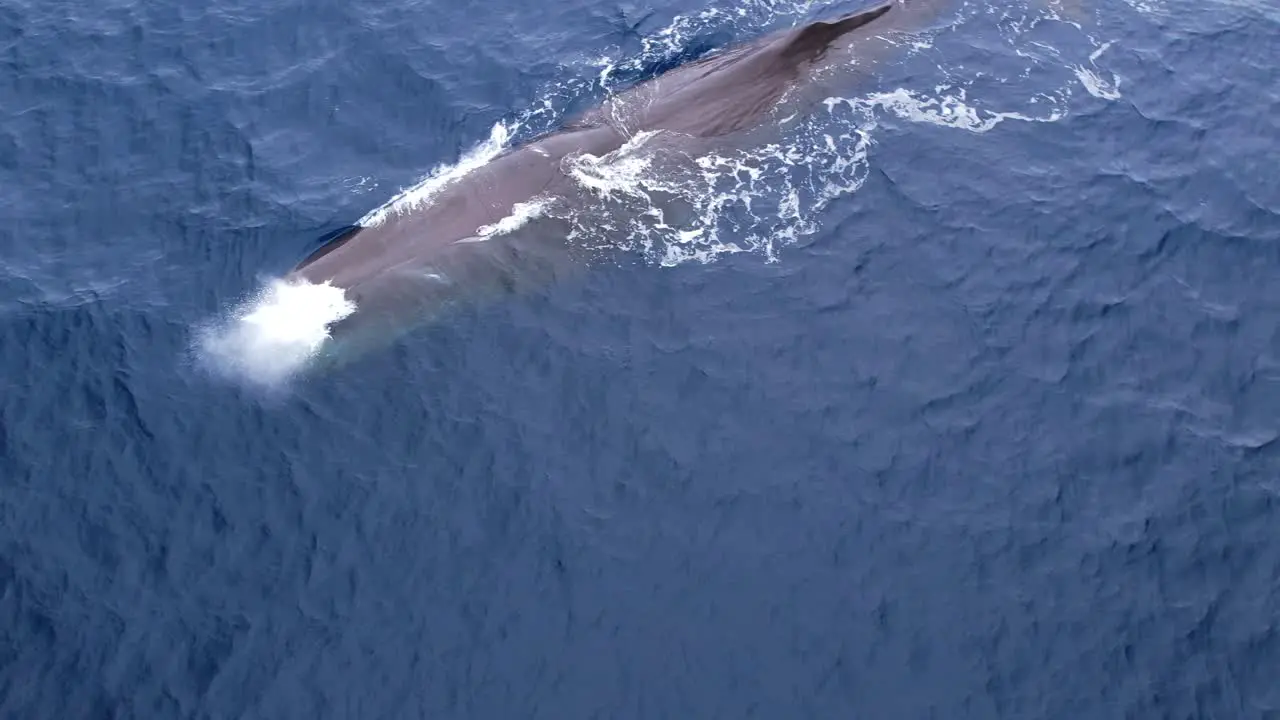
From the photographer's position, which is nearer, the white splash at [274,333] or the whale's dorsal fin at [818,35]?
the white splash at [274,333]

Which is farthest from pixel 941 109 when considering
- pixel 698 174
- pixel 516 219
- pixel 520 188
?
pixel 516 219

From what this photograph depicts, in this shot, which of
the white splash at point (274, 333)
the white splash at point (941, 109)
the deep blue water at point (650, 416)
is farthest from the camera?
the white splash at point (941, 109)

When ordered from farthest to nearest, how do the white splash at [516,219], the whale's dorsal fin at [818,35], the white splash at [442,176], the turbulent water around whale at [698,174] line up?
the whale's dorsal fin at [818,35], the white splash at [442,176], the white splash at [516,219], the turbulent water around whale at [698,174]

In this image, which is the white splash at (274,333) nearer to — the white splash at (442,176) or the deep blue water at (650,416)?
the deep blue water at (650,416)

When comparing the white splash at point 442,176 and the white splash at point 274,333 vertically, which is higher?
the white splash at point 442,176

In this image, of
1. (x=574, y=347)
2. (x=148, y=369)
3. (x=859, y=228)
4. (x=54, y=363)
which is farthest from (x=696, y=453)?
(x=54, y=363)

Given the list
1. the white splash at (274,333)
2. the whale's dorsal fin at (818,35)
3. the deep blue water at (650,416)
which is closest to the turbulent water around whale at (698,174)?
the white splash at (274,333)

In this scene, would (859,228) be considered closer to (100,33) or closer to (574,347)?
(574,347)
